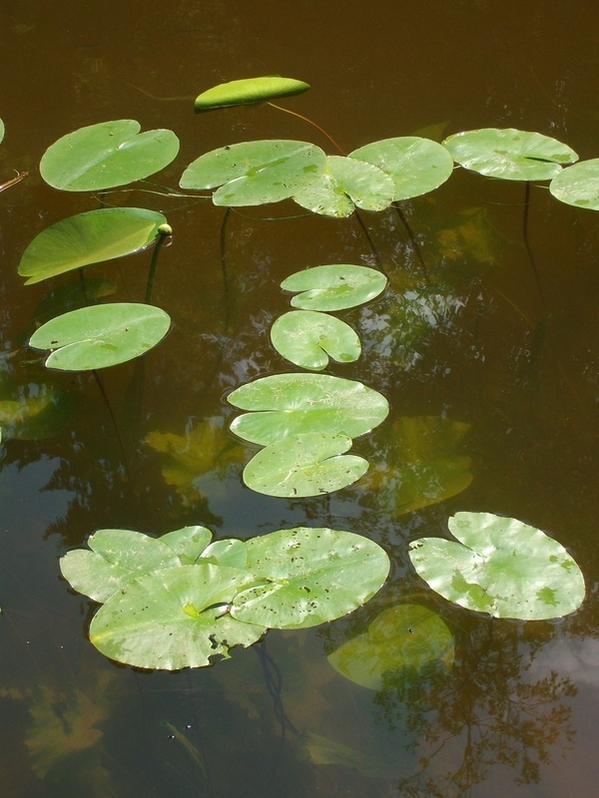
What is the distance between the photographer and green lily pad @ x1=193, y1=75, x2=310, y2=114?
2.70m

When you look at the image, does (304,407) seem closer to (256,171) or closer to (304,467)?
(304,467)

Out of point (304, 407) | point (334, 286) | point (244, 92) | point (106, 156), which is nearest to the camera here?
point (304, 407)

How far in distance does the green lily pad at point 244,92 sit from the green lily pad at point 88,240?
64 centimetres

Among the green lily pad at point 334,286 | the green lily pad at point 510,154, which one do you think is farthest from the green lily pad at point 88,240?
the green lily pad at point 510,154

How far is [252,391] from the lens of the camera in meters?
1.86

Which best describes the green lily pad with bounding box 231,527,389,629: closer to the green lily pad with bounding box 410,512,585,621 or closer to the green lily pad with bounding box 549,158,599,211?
the green lily pad with bounding box 410,512,585,621

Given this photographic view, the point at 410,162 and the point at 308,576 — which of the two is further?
the point at 410,162

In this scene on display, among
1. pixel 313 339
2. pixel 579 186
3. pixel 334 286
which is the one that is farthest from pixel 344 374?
Answer: pixel 579 186

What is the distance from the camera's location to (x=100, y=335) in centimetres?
197

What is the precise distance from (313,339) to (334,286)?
0.23 meters

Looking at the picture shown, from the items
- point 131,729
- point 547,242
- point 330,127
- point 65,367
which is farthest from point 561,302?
point 131,729

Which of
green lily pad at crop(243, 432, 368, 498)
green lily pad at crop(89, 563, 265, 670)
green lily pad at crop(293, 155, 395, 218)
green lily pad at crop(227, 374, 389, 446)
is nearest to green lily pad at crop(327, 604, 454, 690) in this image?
green lily pad at crop(89, 563, 265, 670)

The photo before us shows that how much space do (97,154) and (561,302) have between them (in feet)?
5.17

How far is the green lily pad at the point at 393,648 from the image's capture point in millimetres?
1411
